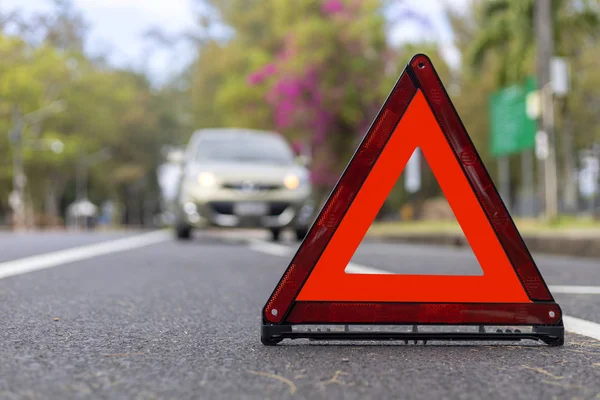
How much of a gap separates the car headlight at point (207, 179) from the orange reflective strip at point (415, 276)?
9477 mm

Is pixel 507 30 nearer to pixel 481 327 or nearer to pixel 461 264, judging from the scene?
pixel 461 264

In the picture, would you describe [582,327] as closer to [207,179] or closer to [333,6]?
[207,179]

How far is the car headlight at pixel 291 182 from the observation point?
1262cm

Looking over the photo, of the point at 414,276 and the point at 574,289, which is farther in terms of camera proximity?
the point at 574,289

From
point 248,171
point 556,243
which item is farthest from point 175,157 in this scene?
point 556,243

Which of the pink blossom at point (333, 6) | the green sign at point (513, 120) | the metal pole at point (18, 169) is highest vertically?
the pink blossom at point (333, 6)

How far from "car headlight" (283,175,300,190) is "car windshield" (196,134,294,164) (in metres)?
0.78

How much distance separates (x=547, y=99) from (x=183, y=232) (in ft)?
24.3

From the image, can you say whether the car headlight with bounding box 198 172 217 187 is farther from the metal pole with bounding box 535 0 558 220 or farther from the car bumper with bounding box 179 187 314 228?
the metal pole with bounding box 535 0 558 220

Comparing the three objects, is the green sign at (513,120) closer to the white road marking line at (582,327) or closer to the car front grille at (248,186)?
the car front grille at (248,186)

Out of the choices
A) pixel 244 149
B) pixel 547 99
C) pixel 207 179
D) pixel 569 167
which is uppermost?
pixel 547 99

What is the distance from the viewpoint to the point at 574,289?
17.5ft

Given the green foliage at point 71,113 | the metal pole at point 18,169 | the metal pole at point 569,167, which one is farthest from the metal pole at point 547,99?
the green foliage at point 71,113

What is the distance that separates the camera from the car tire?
13.6 metres
